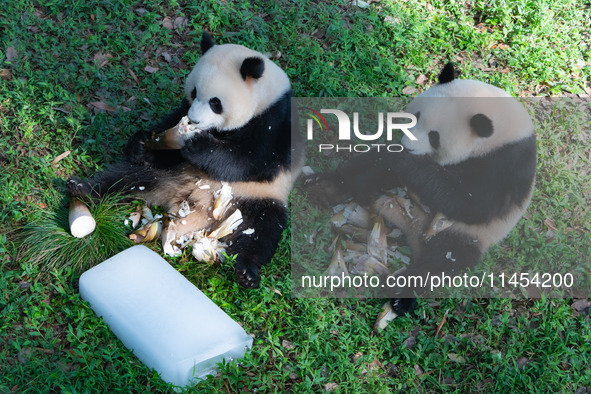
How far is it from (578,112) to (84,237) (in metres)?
4.59

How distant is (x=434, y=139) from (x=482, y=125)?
1.18ft

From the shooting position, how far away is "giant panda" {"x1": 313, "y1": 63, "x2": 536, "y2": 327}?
404 cm

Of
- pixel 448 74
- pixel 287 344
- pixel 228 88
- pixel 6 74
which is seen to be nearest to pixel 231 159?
pixel 228 88

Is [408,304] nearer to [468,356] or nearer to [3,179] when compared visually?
[468,356]

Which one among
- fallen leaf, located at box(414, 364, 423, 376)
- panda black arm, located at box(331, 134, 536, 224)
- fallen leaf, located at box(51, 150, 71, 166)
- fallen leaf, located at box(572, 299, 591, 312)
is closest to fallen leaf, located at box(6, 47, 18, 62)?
fallen leaf, located at box(51, 150, 71, 166)

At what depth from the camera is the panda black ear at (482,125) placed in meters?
3.93

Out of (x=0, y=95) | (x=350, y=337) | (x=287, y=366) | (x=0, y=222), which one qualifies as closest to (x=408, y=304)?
(x=350, y=337)

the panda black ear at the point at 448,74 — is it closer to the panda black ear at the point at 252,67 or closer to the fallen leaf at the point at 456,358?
the panda black ear at the point at 252,67

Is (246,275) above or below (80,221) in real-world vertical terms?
below

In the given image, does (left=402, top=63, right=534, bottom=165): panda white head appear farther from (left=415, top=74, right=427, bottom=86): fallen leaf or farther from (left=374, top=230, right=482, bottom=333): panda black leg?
(left=415, top=74, right=427, bottom=86): fallen leaf

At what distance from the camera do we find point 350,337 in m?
3.95

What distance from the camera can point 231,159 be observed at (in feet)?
13.7

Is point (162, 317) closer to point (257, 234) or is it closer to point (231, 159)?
point (257, 234)

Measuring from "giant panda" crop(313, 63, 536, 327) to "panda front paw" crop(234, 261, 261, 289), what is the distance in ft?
2.92
